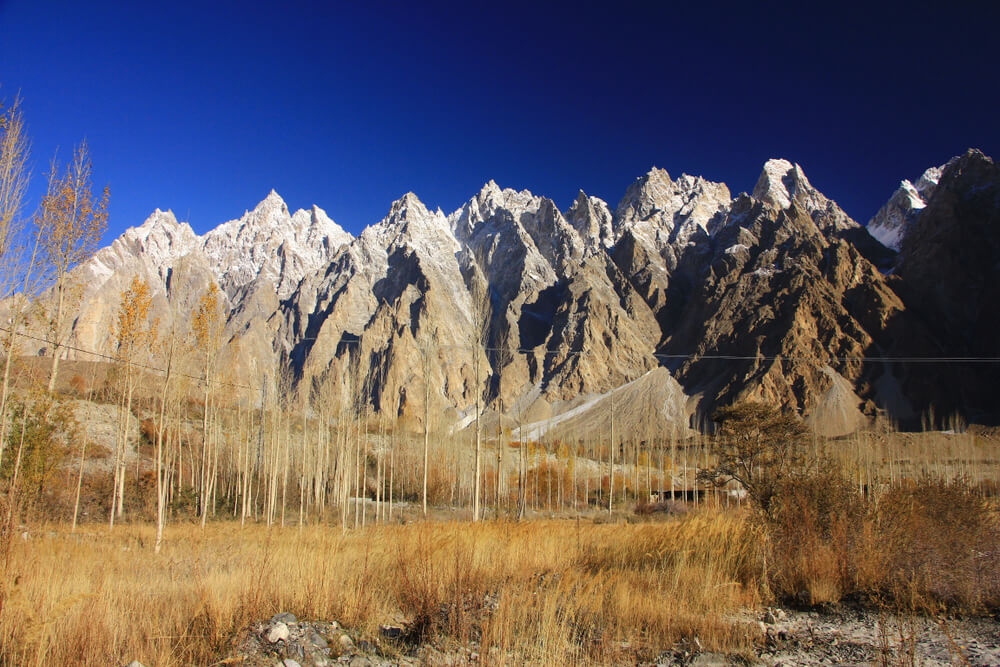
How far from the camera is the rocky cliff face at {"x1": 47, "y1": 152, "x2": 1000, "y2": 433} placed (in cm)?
11694

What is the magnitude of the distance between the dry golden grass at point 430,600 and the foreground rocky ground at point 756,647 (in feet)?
0.49

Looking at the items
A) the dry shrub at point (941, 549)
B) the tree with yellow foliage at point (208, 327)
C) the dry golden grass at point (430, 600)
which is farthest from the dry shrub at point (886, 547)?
the tree with yellow foliage at point (208, 327)

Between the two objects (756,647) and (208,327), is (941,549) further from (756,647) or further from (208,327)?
(208,327)

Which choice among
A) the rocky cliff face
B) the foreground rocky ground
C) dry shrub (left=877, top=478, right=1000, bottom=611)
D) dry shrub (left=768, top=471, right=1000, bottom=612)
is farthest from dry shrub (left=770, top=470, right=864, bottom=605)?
the rocky cliff face

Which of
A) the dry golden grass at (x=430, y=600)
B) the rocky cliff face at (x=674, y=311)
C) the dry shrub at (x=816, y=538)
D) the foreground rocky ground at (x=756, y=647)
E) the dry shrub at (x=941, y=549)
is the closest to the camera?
the dry golden grass at (x=430, y=600)

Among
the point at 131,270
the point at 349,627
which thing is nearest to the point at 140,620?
the point at 349,627

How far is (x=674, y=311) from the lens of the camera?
165m

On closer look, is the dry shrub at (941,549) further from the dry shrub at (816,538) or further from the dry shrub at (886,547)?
the dry shrub at (816,538)

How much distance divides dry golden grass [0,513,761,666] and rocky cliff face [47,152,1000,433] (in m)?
83.5

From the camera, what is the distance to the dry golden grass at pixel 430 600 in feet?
12.5

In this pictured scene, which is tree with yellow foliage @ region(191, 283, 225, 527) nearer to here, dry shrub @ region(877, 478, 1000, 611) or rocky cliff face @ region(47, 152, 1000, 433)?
dry shrub @ region(877, 478, 1000, 611)

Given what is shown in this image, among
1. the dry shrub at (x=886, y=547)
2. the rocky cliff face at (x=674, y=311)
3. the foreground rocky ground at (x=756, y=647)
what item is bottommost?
the foreground rocky ground at (x=756, y=647)

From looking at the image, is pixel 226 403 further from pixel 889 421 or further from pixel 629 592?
pixel 889 421

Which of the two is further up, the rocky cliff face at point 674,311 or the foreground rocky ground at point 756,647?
the rocky cliff face at point 674,311
